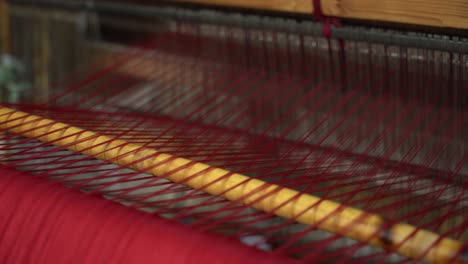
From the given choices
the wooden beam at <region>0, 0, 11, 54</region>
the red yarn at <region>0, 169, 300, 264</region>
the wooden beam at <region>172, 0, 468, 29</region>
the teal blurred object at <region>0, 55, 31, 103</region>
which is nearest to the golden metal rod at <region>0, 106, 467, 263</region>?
the red yarn at <region>0, 169, 300, 264</region>

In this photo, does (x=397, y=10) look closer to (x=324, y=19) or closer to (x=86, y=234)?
(x=324, y=19)

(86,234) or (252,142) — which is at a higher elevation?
(86,234)

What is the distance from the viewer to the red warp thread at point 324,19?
128 centimetres

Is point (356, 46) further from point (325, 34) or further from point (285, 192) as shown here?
point (285, 192)

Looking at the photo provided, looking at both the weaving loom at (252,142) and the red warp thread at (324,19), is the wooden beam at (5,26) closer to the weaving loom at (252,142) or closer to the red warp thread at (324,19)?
the weaving loom at (252,142)

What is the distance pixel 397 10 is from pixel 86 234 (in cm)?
69

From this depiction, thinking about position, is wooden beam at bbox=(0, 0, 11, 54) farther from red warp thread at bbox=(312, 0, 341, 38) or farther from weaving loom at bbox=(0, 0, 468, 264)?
red warp thread at bbox=(312, 0, 341, 38)

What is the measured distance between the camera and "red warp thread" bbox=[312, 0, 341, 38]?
1275mm

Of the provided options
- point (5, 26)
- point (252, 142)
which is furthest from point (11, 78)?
point (252, 142)

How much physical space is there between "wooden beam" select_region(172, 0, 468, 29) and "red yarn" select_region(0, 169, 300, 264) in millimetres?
609

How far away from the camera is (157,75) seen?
1715 mm

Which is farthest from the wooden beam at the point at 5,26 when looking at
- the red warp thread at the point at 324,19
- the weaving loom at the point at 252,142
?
the red warp thread at the point at 324,19

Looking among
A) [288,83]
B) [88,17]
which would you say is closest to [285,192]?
[288,83]

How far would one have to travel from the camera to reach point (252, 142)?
1.32m
